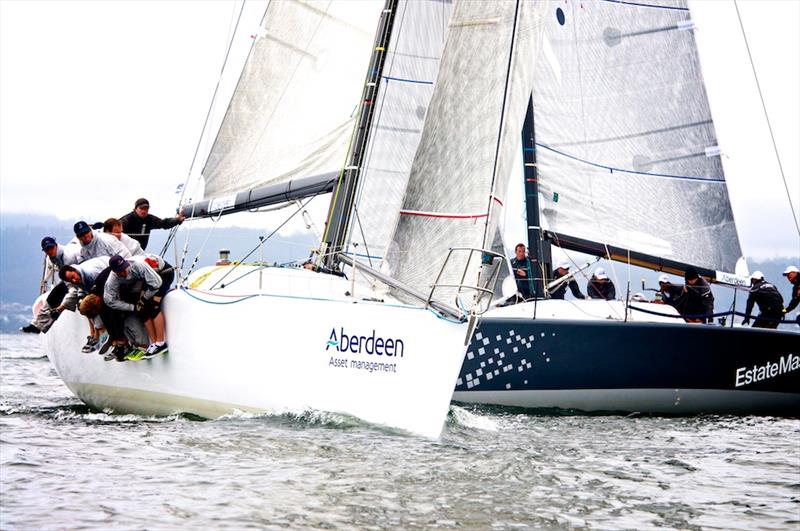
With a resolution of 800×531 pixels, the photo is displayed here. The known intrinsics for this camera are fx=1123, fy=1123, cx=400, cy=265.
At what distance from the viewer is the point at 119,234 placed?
35.1 feet

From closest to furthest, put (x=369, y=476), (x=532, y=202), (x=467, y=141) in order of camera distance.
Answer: (x=369, y=476) → (x=467, y=141) → (x=532, y=202)

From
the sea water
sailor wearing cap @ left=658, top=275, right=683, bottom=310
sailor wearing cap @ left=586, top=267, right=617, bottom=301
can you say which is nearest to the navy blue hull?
sailor wearing cap @ left=658, top=275, right=683, bottom=310

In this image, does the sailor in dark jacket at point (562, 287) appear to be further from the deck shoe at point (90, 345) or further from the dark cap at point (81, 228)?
the dark cap at point (81, 228)

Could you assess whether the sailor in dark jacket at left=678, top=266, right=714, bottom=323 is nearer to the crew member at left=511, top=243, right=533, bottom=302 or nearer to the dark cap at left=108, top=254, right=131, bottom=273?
the crew member at left=511, top=243, right=533, bottom=302

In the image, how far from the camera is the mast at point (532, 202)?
16119mm

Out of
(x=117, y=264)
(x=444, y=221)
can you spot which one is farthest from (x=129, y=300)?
(x=444, y=221)

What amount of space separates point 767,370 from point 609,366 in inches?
86.4

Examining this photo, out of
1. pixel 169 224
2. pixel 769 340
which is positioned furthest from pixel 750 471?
pixel 169 224

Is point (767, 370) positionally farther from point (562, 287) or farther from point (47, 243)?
point (47, 243)

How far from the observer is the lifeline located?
13.6 meters

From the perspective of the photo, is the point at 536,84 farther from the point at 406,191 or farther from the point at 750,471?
the point at 750,471

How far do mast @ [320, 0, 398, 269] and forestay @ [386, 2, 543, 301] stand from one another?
0.57m

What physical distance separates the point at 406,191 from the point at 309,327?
2.63 m

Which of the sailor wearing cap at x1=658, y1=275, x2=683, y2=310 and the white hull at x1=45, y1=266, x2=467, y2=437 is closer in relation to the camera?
the white hull at x1=45, y1=266, x2=467, y2=437
